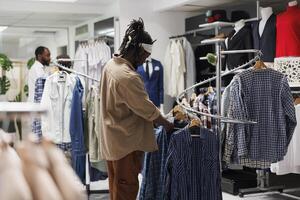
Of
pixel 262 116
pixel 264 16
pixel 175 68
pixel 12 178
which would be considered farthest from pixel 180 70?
pixel 12 178

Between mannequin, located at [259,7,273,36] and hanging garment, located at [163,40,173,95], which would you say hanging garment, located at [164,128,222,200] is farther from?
hanging garment, located at [163,40,173,95]

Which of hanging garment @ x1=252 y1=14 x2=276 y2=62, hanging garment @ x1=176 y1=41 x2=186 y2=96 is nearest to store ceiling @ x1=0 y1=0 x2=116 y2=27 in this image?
hanging garment @ x1=176 y1=41 x2=186 y2=96

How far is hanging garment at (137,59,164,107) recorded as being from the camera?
263 inches

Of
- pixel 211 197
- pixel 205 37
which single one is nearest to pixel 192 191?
pixel 211 197

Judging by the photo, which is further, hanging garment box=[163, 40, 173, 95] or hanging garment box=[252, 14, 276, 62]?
hanging garment box=[163, 40, 173, 95]

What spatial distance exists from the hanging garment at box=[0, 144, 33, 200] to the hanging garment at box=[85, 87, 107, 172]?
2.89m

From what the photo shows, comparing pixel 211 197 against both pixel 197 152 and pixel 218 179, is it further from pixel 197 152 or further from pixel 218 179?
pixel 197 152

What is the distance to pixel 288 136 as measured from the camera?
369 centimetres

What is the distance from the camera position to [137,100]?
319 centimetres

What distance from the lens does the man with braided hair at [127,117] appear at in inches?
126

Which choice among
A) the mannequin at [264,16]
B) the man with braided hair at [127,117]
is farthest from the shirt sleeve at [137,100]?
the mannequin at [264,16]

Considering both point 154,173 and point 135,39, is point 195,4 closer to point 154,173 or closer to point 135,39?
point 135,39

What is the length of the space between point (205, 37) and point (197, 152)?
3.54 m

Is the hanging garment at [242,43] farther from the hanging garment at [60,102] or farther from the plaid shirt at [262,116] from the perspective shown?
the hanging garment at [60,102]
